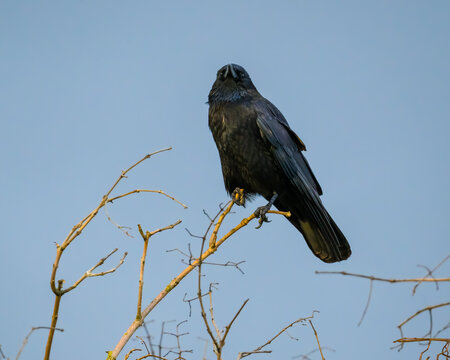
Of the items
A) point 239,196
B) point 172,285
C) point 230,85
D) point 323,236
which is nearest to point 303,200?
point 323,236

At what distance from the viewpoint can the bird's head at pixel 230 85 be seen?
553 cm

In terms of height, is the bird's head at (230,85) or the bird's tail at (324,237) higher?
the bird's head at (230,85)

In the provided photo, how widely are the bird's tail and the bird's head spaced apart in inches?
51.5

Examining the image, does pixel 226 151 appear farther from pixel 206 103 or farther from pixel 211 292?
pixel 211 292

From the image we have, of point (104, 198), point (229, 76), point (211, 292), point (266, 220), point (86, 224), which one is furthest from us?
point (229, 76)

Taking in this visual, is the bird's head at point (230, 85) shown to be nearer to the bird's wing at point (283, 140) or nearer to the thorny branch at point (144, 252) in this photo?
the bird's wing at point (283, 140)

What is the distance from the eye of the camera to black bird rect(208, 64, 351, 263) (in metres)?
5.18

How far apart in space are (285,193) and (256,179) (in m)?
0.35

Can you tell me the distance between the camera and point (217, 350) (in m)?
2.57

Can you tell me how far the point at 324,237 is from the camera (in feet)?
17.4

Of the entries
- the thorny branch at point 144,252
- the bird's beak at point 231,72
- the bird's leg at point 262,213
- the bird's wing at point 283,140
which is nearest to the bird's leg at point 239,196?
the bird's leg at point 262,213

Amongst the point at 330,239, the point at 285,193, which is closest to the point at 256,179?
the point at 285,193

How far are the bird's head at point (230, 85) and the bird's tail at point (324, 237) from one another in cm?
131

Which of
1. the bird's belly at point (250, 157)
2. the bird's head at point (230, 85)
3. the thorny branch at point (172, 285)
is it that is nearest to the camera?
the thorny branch at point (172, 285)
